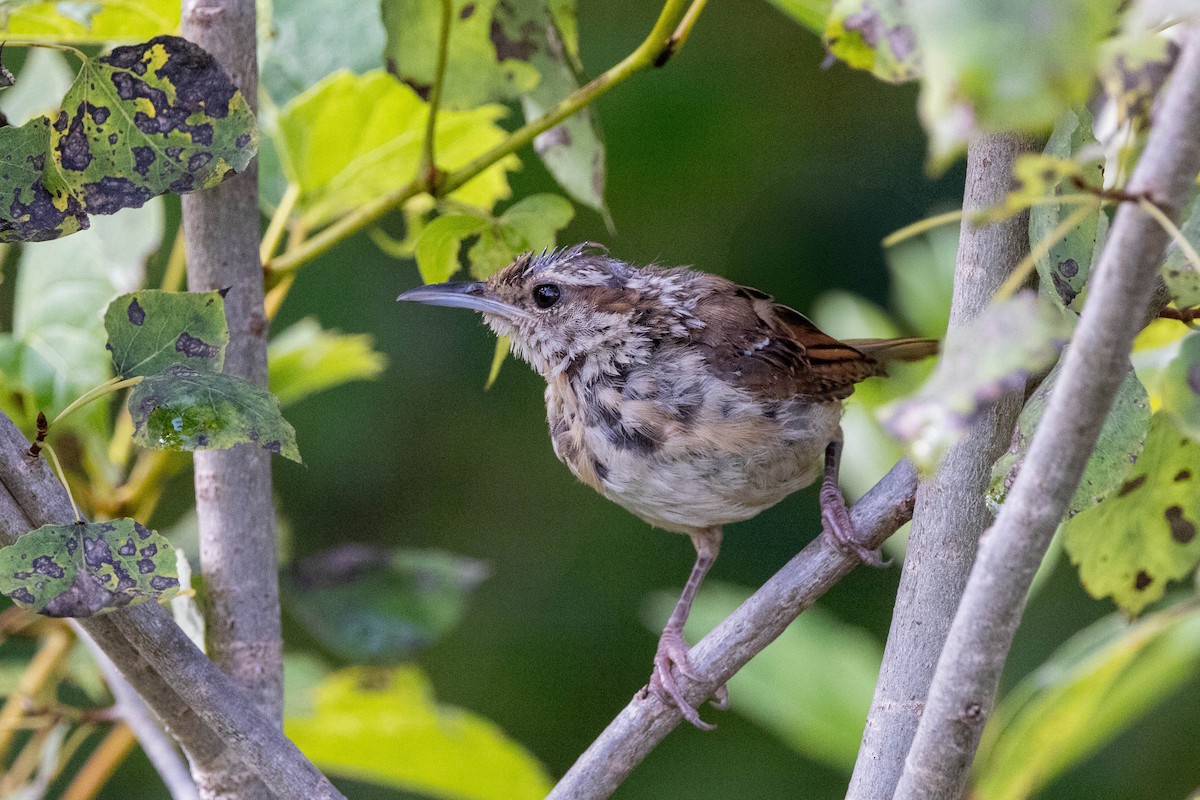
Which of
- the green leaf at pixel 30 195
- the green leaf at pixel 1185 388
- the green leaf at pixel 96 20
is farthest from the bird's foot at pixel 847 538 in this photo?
the green leaf at pixel 96 20

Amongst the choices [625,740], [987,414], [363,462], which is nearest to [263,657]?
[625,740]

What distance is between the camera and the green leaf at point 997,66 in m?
0.56

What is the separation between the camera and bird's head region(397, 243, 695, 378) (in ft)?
6.75

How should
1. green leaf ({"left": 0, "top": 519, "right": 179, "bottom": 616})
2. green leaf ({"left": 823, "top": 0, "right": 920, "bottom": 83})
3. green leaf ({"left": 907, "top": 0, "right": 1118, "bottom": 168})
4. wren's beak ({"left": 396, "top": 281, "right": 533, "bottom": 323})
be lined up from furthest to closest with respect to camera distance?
1. wren's beak ({"left": 396, "top": 281, "right": 533, "bottom": 323})
2. green leaf ({"left": 0, "top": 519, "right": 179, "bottom": 616})
3. green leaf ({"left": 823, "top": 0, "right": 920, "bottom": 83})
4. green leaf ({"left": 907, "top": 0, "right": 1118, "bottom": 168})

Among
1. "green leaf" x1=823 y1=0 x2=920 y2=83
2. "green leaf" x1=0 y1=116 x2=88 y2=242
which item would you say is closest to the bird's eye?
"green leaf" x1=0 y1=116 x2=88 y2=242

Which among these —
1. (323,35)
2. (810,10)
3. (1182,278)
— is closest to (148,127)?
(323,35)

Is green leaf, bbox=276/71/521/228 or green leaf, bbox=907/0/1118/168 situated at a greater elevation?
green leaf, bbox=276/71/521/228

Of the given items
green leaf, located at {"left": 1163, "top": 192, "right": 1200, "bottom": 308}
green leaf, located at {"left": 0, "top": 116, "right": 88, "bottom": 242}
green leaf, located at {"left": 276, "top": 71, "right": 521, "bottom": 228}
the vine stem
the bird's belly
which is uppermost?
green leaf, located at {"left": 276, "top": 71, "right": 521, "bottom": 228}

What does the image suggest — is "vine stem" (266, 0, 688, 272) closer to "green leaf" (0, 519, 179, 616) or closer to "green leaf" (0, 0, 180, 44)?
"green leaf" (0, 0, 180, 44)

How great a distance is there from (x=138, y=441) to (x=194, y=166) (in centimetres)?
28

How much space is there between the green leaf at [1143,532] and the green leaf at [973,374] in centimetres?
68

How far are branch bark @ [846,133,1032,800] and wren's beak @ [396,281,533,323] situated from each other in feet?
3.76

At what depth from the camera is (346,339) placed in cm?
198

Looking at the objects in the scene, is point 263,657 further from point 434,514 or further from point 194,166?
point 434,514
